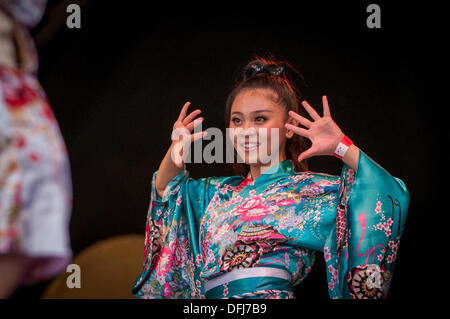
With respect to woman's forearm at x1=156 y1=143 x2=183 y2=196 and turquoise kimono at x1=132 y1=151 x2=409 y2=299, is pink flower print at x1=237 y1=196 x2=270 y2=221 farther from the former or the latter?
woman's forearm at x1=156 y1=143 x2=183 y2=196

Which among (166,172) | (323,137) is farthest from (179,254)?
(323,137)

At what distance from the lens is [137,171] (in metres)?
2.53

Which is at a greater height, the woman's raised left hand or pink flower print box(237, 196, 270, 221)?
the woman's raised left hand

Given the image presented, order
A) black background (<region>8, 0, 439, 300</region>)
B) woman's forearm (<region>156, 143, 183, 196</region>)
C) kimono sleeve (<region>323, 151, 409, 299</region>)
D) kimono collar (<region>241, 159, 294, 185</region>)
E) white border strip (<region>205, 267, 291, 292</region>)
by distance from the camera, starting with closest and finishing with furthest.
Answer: kimono sleeve (<region>323, 151, 409, 299</region>), white border strip (<region>205, 267, 291, 292</region>), kimono collar (<region>241, 159, 294, 185</region>), woman's forearm (<region>156, 143, 183, 196</region>), black background (<region>8, 0, 439, 300</region>)

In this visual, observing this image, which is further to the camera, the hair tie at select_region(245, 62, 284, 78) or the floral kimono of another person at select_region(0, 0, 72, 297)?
the hair tie at select_region(245, 62, 284, 78)

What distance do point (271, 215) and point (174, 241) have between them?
Result: 485mm

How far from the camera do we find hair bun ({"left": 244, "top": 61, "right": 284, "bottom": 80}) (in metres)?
2.24

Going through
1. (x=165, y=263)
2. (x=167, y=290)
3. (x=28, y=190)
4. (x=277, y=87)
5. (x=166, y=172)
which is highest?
(x=277, y=87)

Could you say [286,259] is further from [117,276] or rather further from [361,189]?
[117,276]

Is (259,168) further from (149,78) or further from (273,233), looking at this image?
(149,78)

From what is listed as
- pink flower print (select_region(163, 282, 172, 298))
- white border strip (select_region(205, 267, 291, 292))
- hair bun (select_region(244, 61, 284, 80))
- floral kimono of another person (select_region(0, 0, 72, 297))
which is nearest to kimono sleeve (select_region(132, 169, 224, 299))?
pink flower print (select_region(163, 282, 172, 298))

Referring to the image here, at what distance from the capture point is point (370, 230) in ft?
5.88
